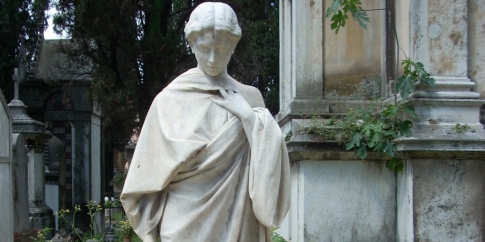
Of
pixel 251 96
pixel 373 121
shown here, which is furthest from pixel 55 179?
pixel 251 96

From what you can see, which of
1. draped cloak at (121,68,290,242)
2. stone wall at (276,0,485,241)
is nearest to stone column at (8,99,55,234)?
stone wall at (276,0,485,241)

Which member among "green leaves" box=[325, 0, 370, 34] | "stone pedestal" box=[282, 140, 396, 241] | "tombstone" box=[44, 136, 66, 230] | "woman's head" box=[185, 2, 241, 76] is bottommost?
"tombstone" box=[44, 136, 66, 230]

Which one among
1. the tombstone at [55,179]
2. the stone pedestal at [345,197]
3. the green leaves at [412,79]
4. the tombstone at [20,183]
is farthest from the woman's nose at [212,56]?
the tombstone at [55,179]

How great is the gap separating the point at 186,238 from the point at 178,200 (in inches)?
6.8

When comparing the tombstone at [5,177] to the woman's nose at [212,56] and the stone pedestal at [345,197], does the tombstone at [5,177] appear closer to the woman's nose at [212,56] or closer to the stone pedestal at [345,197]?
the stone pedestal at [345,197]

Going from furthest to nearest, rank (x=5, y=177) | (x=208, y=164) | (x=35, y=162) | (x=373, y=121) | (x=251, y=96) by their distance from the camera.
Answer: (x=35, y=162)
(x=5, y=177)
(x=373, y=121)
(x=251, y=96)
(x=208, y=164)

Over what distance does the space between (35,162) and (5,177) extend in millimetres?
3478

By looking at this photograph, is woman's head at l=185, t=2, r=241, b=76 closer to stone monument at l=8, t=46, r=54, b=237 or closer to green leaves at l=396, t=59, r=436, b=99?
green leaves at l=396, t=59, r=436, b=99

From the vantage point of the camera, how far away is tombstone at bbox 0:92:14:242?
23.7 feet

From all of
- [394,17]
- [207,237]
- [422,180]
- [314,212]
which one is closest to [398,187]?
[422,180]

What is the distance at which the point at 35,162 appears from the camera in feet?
35.6

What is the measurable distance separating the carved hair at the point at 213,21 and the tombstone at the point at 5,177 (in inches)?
222

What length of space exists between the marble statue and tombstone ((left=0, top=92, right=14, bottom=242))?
5.35 meters

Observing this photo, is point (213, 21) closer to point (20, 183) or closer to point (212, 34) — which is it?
point (212, 34)
